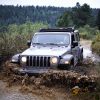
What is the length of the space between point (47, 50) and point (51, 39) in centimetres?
126

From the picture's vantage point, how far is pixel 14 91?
10.5 meters

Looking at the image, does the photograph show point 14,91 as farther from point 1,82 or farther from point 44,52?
point 44,52

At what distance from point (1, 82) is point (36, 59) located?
4.67 ft

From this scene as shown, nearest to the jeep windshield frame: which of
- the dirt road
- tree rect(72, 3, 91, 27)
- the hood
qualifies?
the hood

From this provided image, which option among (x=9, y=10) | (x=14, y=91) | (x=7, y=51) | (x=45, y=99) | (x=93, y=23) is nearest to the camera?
(x=45, y=99)

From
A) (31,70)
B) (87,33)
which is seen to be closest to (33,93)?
(31,70)

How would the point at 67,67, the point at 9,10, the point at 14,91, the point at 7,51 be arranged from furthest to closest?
the point at 9,10 < the point at 7,51 < the point at 67,67 < the point at 14,91

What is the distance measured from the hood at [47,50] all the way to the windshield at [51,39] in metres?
0.46

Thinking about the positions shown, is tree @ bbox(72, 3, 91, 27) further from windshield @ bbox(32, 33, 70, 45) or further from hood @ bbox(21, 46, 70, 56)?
hood @ bbox(21, 46, 70, 56)

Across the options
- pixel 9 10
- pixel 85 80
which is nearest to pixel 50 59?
pixel 85 80

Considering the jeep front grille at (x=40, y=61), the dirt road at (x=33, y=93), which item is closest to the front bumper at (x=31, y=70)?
the jeep front grille at (x=40, y=61)

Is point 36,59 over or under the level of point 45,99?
over

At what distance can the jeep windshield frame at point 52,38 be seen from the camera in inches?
525

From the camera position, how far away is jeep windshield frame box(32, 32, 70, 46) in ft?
43.8
